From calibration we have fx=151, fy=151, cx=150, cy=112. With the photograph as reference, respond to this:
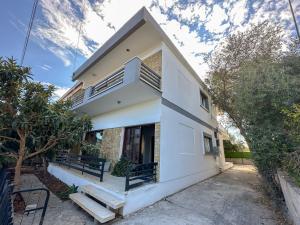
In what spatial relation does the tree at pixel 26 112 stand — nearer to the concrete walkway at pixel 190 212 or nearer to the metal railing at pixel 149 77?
the concrete walkway at pixel 190 212

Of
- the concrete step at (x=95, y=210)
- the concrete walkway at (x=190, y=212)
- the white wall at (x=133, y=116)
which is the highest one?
the white wall at (x=133, y=116)

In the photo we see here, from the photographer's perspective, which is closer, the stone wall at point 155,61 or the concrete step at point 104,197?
the concrete step at point 104,197

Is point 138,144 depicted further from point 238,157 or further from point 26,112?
point 238,157

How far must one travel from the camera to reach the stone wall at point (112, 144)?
789cm

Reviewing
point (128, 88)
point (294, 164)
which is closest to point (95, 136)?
point (128, 88)

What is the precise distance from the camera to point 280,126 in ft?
17.2

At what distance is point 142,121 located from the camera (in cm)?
684

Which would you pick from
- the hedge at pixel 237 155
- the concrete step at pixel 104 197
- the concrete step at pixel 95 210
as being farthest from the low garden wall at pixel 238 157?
the concrete step at pixel 95 210

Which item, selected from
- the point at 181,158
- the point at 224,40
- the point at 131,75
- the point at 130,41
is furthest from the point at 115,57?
the point at 224,40

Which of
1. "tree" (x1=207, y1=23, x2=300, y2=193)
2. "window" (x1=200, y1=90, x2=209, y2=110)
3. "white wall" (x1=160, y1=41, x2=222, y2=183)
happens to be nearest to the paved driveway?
"white wall" (x1=160, y1=41, x2=222, y2=183)

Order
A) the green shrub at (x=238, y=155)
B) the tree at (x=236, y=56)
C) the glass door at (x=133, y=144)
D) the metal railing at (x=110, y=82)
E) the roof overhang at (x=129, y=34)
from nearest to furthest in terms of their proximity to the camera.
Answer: the roof overhang at (x=129, y=34)
the metal railing at (x=110, y=82)
the glass door at (x=133, y=144)
the tree at (x=236, y=56)
the green shrub at (x=238, y=155)

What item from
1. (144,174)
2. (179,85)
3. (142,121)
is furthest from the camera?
(179,85)

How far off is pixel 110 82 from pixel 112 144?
134 inches

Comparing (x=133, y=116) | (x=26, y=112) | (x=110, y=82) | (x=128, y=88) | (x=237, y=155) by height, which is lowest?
(x=237, y=155)
